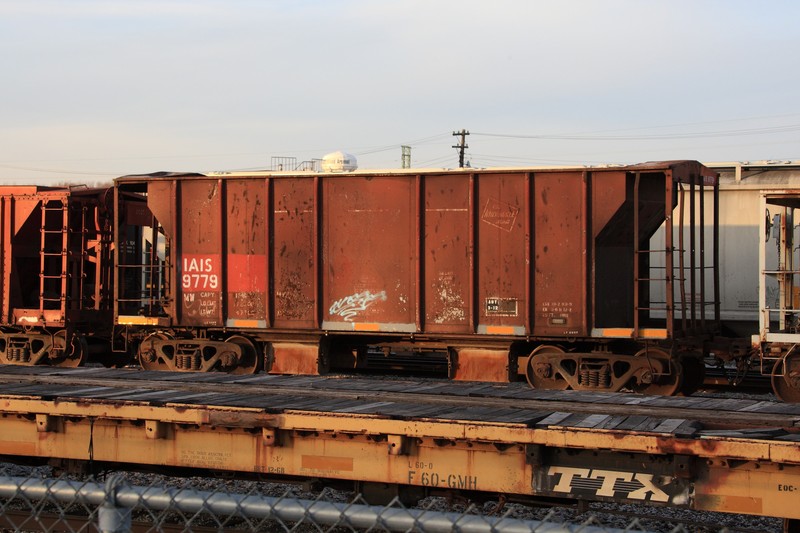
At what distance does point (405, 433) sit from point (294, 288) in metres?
8.65

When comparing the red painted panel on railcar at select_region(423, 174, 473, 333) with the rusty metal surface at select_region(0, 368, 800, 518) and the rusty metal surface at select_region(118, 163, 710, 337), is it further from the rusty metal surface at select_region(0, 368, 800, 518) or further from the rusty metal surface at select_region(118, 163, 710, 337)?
the rusty metal surface at select_region(0, 368, 800, 518)

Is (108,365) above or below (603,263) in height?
below

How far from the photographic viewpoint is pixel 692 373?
1445cm

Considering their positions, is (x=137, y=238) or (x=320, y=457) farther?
(x=137, y=238)

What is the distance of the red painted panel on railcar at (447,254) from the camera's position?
1439 cm

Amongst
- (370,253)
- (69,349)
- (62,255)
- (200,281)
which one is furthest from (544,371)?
(62,255)

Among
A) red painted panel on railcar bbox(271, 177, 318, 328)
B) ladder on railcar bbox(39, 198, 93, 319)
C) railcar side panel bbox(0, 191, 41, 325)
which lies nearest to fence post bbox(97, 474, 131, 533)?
red painted panel on railcar bbox(271, 177, 318, 328)

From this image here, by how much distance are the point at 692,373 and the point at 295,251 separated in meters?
6.90

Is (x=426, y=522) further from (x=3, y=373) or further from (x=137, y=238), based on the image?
(x=137, y=238)

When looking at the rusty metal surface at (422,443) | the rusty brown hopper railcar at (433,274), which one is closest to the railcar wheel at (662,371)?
the rusty brown hopper railcar at (433,274)

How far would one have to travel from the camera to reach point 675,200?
14023mm

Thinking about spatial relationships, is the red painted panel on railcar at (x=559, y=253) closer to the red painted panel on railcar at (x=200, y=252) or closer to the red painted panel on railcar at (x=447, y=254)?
the red painted panel on railcar at (x=447, y=254)

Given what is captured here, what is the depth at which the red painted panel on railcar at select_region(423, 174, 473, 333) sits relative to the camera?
1439cm

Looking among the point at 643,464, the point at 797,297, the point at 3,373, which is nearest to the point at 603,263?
the point at 797,297
